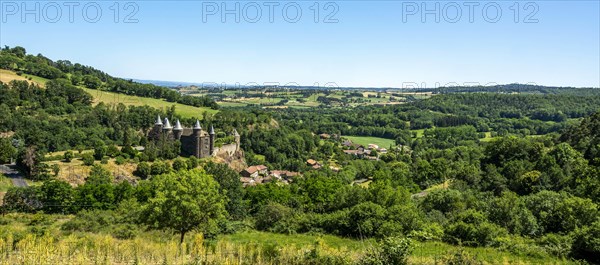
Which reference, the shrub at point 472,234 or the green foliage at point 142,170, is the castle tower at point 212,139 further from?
the shrub at point 472,234

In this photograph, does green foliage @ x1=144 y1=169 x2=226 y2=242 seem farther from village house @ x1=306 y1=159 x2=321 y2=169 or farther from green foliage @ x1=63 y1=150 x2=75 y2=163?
village house @ x1=306 y1=159 x2=321 y2=169

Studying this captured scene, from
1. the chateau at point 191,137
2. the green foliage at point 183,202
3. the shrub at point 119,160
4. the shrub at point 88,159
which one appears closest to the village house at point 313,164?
the chateau at point 191,137

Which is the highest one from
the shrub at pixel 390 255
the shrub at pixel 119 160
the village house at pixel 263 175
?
the shrub at pixel 390 255

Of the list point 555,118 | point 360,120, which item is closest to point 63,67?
point 360,120

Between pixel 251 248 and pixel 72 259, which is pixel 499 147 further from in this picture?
pixel 72 259

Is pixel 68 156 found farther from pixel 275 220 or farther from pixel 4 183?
pixel 275 220

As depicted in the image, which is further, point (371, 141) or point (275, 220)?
point (371, 141)

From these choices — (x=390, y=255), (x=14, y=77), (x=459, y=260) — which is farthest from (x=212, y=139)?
(x=390, y=255)
